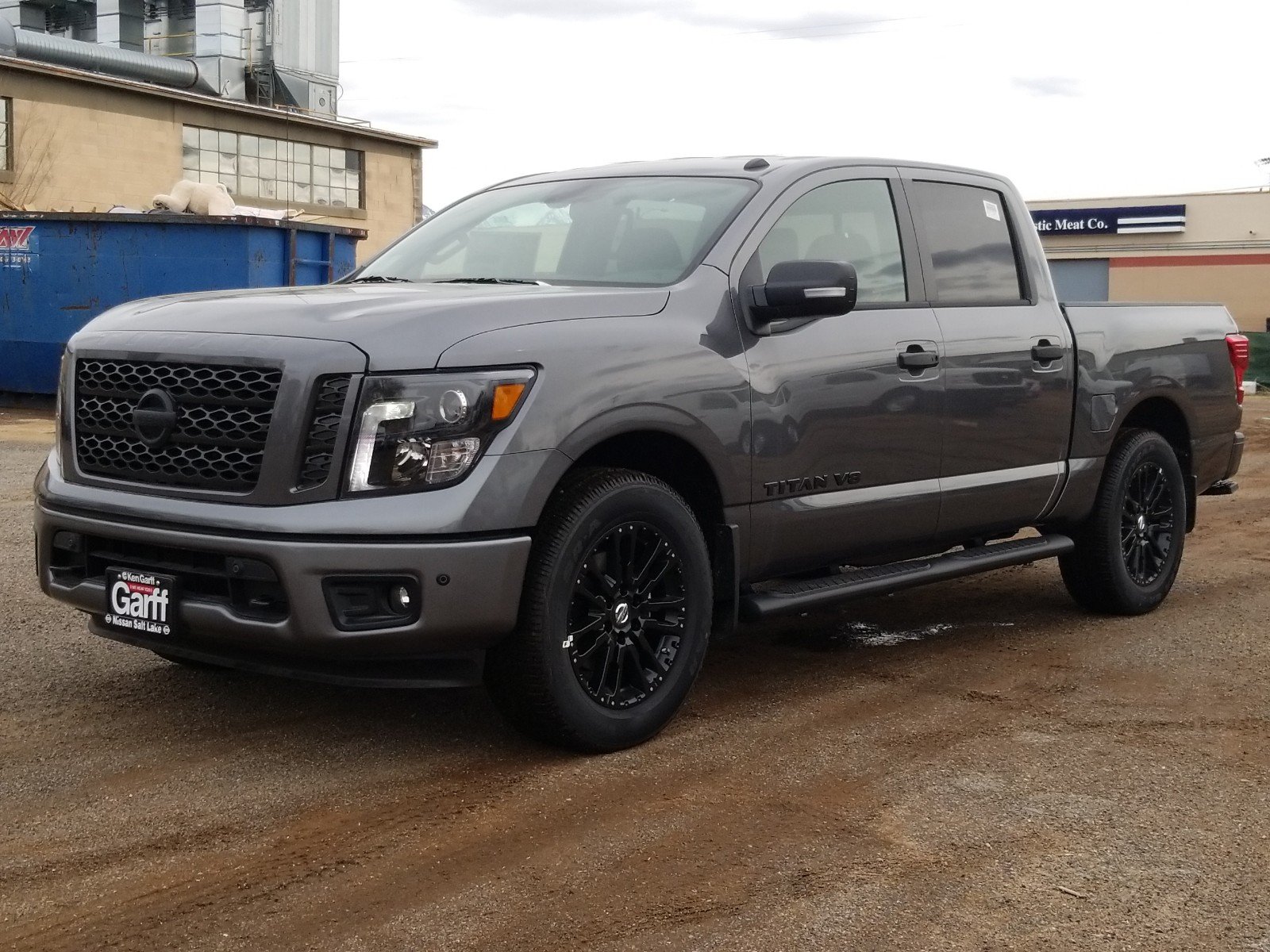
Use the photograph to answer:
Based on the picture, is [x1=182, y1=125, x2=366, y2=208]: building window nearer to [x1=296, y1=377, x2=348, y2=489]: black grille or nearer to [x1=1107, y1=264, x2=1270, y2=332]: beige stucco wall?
[x1=1107, y1=264, x2=1270, y2=332]: beige stucco wall

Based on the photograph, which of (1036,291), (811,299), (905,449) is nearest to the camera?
(811,299)

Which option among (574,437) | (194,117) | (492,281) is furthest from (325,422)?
(194,117)

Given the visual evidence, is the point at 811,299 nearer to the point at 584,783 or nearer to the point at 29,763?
the point at 584,783

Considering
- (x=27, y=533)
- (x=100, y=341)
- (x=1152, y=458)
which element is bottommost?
(x=27, y=533)

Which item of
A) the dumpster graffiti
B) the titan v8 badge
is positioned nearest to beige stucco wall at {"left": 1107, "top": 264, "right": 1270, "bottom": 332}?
the dumpster graffiti

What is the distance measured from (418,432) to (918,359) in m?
2.16

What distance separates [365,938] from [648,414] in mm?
1875

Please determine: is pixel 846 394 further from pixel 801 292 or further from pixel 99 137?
pixel 99 137

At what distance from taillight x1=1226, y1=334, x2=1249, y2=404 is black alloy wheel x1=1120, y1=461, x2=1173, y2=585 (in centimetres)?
73

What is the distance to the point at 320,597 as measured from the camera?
4.13m

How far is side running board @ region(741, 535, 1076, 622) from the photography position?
5199 mm

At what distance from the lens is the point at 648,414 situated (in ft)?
15.2

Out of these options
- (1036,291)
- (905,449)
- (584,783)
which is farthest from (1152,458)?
(584,783)

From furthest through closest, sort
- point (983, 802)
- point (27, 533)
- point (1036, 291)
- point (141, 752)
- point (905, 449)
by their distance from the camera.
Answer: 1. point (27, 533)
2. point (1036, 291)
3. point (905, 449)
4. point (141, 752)
5. point (983, 802)
